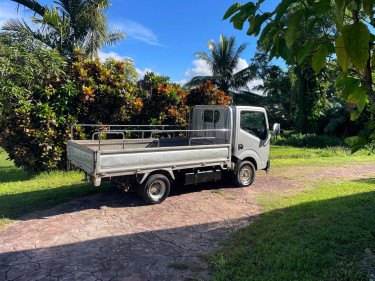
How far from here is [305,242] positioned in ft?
12.5

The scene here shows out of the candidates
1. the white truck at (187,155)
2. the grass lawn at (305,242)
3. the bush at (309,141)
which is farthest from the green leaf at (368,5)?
the bush at (309,141)

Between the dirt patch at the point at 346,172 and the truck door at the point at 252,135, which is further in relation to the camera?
the dirt patch at the point at 346,172

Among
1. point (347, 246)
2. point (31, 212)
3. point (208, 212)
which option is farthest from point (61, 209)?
point (347, 246)

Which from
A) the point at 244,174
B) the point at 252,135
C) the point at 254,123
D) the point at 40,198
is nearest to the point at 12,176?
the point at 40,198

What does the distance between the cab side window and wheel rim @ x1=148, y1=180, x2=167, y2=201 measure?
8.84 ft

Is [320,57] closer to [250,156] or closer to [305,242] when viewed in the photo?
[305,242]

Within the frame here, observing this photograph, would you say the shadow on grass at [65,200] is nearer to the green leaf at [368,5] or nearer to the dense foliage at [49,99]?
the dense foliage at [49,99]

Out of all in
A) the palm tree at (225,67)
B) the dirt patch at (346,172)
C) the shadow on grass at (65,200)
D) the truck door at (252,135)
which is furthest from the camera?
the palm tree at (225,67)

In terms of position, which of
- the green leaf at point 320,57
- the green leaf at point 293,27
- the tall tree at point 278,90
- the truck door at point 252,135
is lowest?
the truck door at point 252,135

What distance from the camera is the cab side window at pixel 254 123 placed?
23.6 ft

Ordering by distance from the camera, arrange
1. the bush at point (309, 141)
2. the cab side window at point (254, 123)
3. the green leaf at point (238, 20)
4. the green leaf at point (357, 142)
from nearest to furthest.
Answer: the green leaf at point (238, 20) < the green leaf at point (357, 142) < the cab side window at point (254, 123) < the bush at point (309, 141)

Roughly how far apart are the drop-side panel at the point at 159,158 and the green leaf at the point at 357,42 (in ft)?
14.9

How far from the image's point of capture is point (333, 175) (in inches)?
351

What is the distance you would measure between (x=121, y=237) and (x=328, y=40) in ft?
13.1
